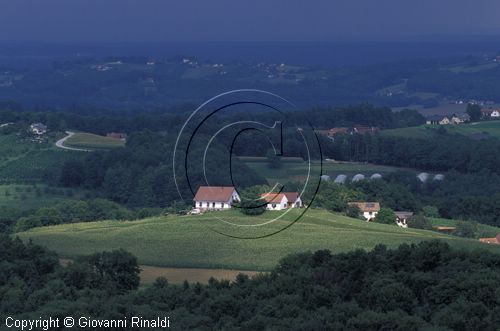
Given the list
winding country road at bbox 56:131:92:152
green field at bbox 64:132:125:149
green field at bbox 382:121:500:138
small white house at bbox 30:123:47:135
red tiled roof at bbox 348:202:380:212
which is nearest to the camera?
red tiled roof at bbox 348:202:380:212

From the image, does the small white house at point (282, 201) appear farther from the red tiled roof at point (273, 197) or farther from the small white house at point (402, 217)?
the small white house at point (402, 217)

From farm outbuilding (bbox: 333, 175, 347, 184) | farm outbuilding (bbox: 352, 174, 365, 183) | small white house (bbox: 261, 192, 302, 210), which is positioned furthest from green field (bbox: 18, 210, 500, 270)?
farm outbuilding (bbox: 333, 175, 347, 184)

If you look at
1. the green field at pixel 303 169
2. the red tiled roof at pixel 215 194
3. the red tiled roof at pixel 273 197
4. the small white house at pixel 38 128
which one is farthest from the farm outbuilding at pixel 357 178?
the small white house at pixel 38 128

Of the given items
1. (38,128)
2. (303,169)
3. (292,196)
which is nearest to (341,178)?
(303,169)

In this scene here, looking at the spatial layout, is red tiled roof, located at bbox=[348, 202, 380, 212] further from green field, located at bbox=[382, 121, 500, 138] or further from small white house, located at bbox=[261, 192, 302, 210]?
green field, located at bbox=[382, 121, 500, 138]

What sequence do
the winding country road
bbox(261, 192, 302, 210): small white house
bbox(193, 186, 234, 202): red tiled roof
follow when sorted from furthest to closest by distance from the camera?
the winding country road
bbox(193, 186, 234, 202): red tiled roof
bbox(261, 192, 302, 210): small white house

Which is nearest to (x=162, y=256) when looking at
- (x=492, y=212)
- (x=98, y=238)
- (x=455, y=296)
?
(x=98, y=238)

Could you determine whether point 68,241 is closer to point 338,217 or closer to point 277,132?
point 338,217
